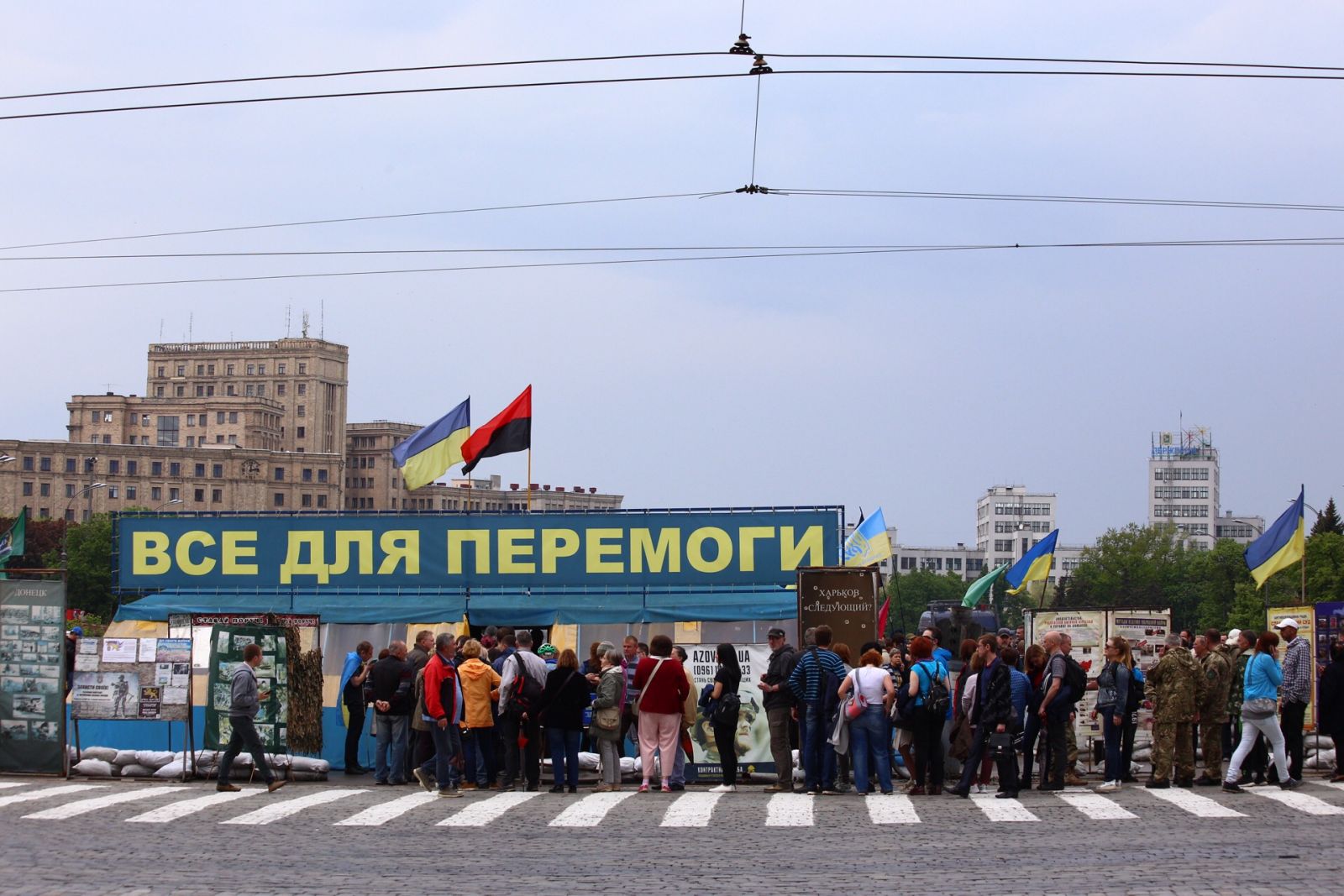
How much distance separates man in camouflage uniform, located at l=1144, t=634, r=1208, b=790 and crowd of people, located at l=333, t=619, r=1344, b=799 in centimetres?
2

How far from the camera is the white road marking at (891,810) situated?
50.9ft

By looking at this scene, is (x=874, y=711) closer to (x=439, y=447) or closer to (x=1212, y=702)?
(x=1212, y=702)

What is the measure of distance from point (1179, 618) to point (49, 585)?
131 meters

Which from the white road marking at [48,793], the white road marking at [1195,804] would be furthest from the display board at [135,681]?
the white road marking at [1195,804]

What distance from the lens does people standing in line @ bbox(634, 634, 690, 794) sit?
1873 centimetres

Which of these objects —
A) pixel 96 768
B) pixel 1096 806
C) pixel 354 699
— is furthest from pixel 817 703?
pixel 96 768

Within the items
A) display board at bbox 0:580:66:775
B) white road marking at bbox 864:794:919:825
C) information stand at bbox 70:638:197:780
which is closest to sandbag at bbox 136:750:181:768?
information stand at bbox 70:638:197:780

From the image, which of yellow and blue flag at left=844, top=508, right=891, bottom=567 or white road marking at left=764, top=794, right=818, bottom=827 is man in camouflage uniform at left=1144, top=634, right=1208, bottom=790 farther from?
yellow and blue flag at left=844, top=508, right=891, bottom=567

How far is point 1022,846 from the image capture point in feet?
44.6

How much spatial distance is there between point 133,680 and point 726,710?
7225mm

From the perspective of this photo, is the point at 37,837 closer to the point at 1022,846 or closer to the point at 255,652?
the point at 255,652

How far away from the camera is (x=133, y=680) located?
20609 mm

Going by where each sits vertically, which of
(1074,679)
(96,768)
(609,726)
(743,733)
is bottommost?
(96,768)

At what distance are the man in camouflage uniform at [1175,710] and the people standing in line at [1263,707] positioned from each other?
1.61 feet
